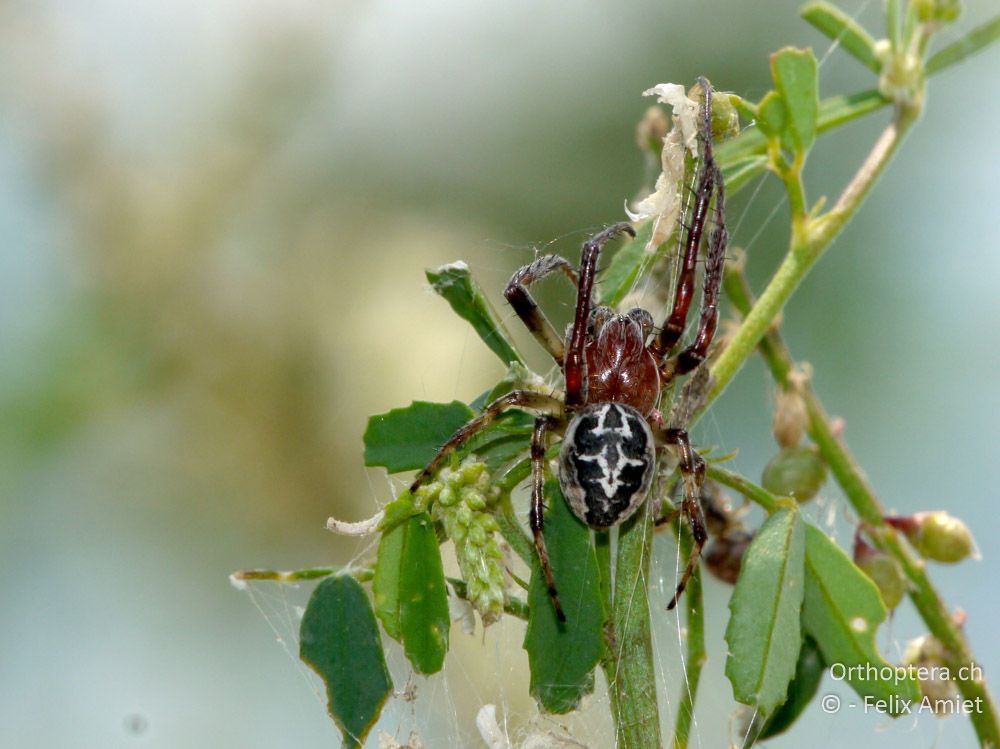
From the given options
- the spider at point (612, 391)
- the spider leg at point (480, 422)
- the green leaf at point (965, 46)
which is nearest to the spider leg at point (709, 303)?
the spider at point (612, 391)

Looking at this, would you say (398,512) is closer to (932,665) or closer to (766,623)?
(766,623)

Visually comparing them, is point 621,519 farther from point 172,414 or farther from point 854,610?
point 172,414

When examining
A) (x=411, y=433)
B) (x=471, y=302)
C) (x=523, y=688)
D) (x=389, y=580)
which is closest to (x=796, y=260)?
(x=471, y=302)

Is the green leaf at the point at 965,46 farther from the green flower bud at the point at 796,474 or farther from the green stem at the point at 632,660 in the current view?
the green stem at the point at 632,660

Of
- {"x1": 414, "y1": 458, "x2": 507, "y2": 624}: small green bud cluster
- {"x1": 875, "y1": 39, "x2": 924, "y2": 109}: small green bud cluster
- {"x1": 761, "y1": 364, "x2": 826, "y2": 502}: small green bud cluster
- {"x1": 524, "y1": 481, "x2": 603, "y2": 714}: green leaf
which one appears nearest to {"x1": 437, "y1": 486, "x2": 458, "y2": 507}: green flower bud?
{"x1": 414, "y1": 458, "x2": 507, "y2": 624}: small green bud cluster

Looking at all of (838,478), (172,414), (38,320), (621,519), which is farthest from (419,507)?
(38,320)
